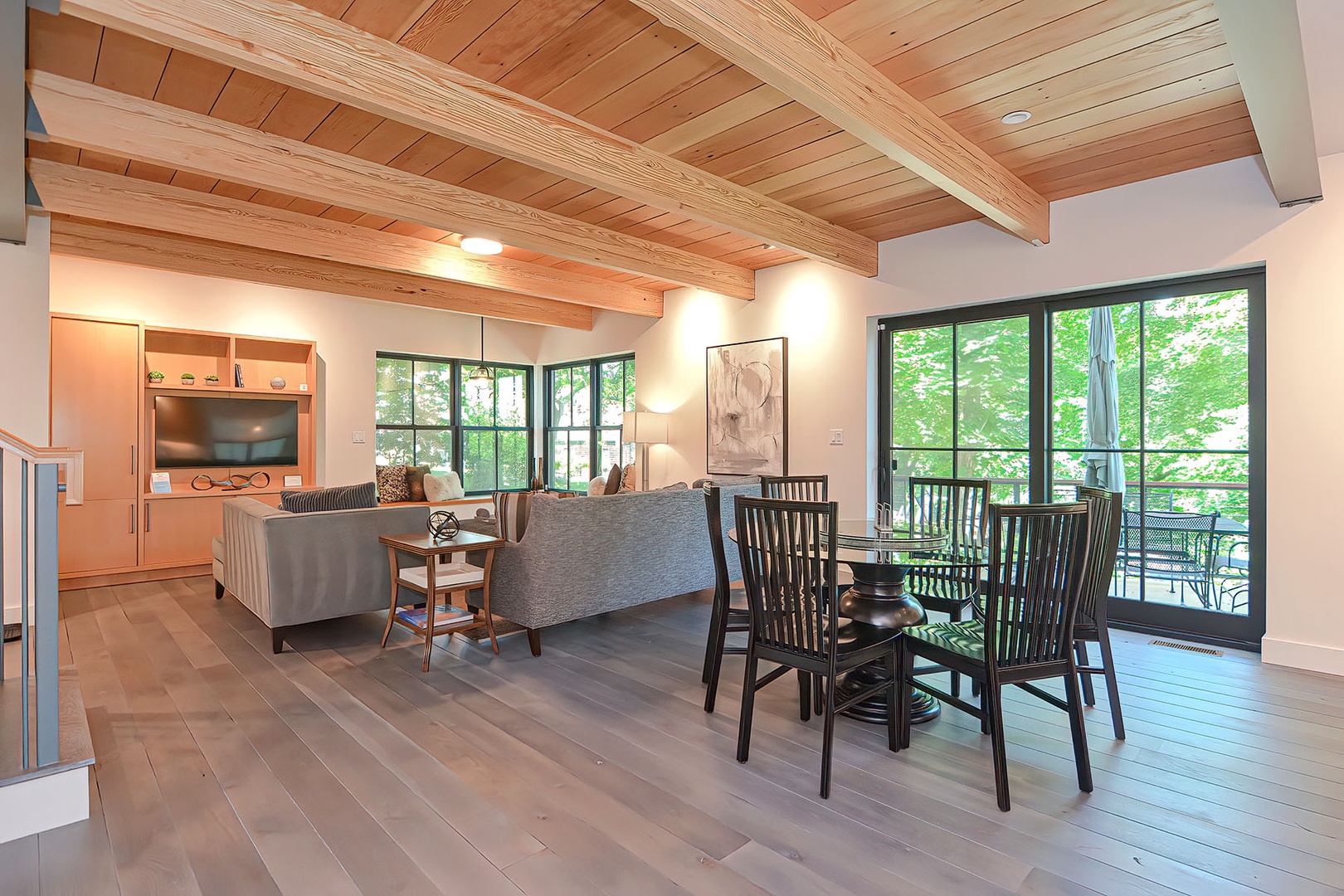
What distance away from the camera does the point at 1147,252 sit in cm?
396

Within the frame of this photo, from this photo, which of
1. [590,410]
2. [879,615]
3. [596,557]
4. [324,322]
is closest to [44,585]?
[596,557]

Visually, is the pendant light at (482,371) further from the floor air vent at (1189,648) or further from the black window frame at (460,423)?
the floor air vent at (1189,648)

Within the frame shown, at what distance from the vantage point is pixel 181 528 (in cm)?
566

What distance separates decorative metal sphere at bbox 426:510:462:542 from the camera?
3.87 m

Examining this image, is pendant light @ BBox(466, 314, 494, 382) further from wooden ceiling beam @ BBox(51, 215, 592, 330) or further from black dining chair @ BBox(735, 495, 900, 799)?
black dining chair @ BBox(735, 495, 900, 799)

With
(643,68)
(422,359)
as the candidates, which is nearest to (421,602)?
(643,68)

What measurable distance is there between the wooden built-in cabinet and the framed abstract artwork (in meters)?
3.92

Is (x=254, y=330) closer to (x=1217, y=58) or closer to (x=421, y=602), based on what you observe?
(x=421, y=602)

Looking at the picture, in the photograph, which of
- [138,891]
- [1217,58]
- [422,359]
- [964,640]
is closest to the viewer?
[138,891]

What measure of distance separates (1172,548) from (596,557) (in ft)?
10.9

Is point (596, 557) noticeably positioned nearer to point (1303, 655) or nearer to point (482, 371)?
point (1303, 655)

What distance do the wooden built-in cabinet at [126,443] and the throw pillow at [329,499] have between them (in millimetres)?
1906

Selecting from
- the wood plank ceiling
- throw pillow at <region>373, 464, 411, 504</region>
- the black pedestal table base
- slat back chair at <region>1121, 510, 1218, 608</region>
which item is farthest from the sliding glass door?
throw pillow at <region>373, 464, 411, 504</region>

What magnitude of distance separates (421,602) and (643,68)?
324 cm
